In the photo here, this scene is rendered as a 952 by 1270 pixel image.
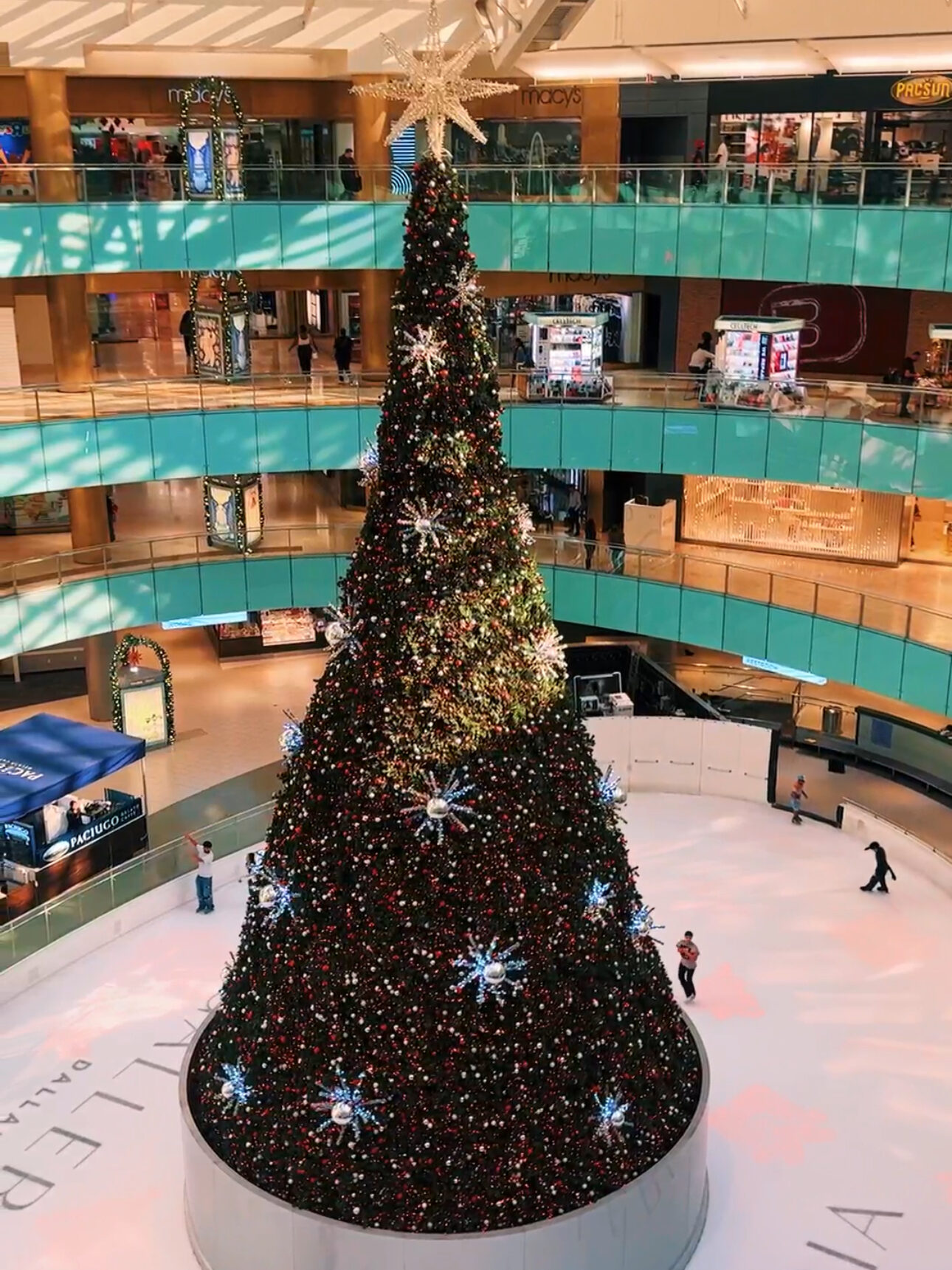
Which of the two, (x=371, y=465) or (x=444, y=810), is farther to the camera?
(x=371, y=465)

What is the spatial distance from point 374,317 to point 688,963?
1736 cm

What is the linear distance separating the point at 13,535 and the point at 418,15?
14.7 metres

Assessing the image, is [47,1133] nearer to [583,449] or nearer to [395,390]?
[395,390]

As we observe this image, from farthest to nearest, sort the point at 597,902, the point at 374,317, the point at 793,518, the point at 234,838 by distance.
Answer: the point at 793,518 → the point at 374,317 → the point at 234,838 → the point at 597,902

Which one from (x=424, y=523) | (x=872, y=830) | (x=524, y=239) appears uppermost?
(x=524, y=239)

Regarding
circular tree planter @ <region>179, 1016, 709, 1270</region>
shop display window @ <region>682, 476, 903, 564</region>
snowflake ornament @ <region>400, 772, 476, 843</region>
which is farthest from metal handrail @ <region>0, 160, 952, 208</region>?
circular tree planter @ <region>179, 1016, 709, 1270</region>

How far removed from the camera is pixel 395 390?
1100 cm

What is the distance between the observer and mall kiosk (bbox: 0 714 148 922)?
65.9 feet

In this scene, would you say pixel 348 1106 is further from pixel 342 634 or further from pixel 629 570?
pixel 629 570

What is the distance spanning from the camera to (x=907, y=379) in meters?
25.6

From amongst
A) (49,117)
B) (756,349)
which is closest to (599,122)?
(756,349)

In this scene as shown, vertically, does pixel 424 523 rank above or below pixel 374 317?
below

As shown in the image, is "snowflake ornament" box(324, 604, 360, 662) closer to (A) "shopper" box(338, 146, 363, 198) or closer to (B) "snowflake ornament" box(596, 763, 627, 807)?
(B) "snowflake ornament" box(596, 763, 627, 807)

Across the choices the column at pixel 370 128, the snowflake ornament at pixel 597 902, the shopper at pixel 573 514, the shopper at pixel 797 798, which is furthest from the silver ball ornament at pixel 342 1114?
the column at pixel 370 128
